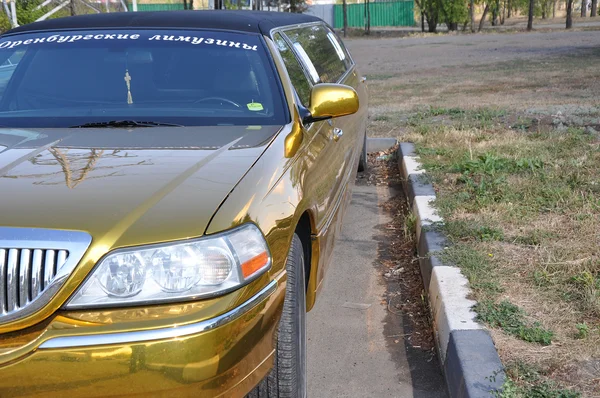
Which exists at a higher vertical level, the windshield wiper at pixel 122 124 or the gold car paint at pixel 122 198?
the windshield wiper at pixel 122 124

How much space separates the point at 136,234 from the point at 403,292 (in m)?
2.66

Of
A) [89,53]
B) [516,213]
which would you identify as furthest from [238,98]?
[516,213]

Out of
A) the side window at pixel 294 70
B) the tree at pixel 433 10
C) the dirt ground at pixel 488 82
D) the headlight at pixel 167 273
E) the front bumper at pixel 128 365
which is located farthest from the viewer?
the tree at pixel 433 10

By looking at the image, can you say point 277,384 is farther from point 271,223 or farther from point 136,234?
point 136,234

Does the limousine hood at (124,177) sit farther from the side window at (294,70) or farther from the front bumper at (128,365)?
the side window at (294,70)

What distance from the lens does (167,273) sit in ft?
7.35

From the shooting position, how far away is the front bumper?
6.78 ft

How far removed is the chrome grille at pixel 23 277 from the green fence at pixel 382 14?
59.7m

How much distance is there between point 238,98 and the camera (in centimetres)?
373

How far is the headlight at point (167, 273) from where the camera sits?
2.18 m

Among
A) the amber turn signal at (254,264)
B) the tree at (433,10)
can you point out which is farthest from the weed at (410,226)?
the tree at (433,10)

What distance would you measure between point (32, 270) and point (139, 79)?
188 cm

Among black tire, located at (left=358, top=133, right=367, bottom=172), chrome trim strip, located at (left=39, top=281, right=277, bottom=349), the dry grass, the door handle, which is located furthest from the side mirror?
black tire, located at (left=358, top=133, right=367, bottom=172)

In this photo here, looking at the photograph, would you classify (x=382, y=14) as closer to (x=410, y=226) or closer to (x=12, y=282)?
(x=410, y=226)
